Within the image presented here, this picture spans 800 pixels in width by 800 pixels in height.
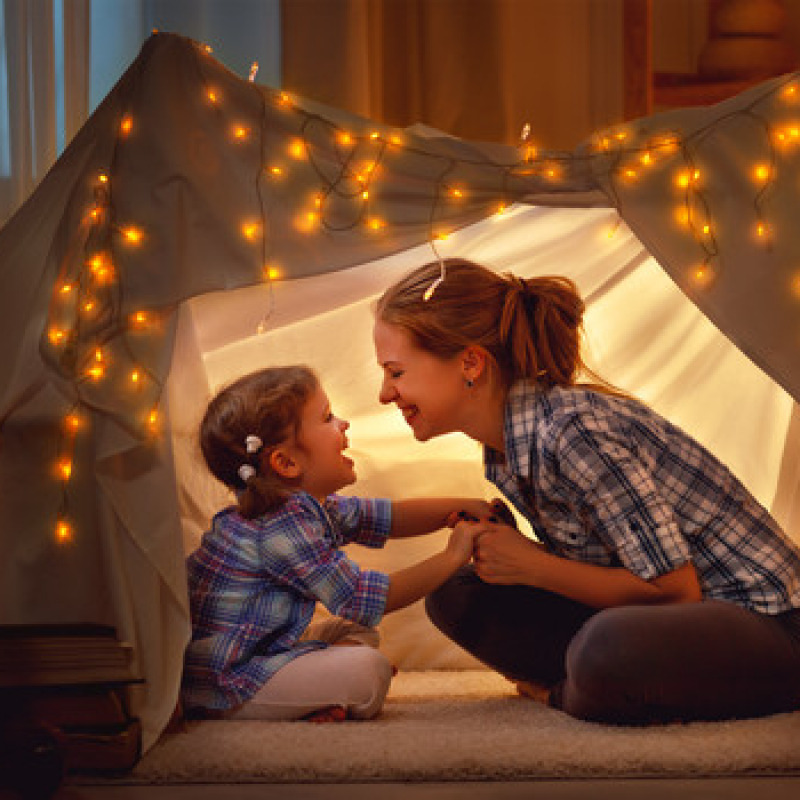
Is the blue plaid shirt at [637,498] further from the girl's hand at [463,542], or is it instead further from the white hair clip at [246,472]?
the white hair clip at [246,472]

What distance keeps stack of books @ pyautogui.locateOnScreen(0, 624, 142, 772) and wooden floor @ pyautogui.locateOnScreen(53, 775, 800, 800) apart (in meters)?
0.07

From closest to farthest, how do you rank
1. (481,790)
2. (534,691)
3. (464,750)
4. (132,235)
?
(481,790) < (464,750) < (132,235) < (534,691)

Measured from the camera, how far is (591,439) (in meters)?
1.81

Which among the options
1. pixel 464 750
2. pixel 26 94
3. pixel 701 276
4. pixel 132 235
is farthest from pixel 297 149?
pixel 26 94

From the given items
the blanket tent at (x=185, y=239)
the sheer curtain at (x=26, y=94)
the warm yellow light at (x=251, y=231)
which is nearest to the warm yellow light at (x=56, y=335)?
the blanket tent at (x=185, y=239)

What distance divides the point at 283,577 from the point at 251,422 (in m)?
0.22

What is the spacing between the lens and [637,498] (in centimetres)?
178

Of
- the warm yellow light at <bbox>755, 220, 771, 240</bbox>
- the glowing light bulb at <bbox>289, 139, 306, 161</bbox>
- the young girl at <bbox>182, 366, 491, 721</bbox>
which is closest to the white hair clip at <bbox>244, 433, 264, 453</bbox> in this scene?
the young girl at <bbox>182, 366, 491, 721</bbox>

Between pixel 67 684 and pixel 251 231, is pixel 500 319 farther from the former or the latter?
pixel 67 684

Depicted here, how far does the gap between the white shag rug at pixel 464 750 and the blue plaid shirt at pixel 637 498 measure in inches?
7.4

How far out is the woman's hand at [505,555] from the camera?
1.85 meters

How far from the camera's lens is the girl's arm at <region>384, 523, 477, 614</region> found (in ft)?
6.16

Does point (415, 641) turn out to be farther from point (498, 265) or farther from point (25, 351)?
point (25, 351)

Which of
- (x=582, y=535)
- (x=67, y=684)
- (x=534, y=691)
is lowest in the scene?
(x=534, y=691)
